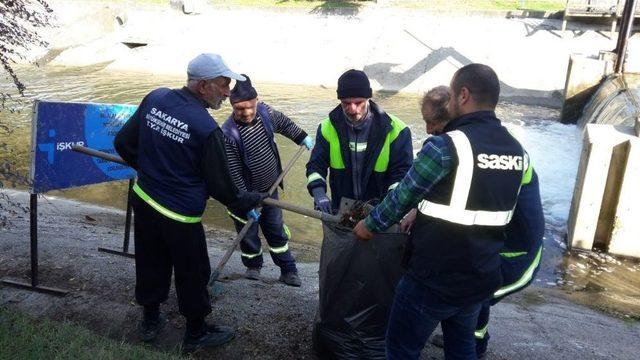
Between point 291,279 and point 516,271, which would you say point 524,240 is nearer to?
point 516,271

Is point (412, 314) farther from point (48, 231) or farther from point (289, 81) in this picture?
point (289, 81)

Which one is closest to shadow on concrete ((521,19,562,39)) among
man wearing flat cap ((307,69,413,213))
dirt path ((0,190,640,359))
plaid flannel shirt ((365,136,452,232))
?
dirt path ((0,190,640,359))

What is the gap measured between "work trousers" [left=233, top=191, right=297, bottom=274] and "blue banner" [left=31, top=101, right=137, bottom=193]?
47.6 inches

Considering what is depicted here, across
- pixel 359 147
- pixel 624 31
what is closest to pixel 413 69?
pixel 624 31

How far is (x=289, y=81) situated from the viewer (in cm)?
1942

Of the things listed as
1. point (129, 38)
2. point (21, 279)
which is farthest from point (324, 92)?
point (21, 279)

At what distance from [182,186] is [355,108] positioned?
1205 mm

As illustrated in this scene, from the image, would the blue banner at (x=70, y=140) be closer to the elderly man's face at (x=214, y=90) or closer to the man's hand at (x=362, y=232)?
the elderly man's face at (x=214, y=90)

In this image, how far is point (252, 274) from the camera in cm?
450

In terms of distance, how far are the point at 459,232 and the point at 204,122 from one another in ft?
5.00

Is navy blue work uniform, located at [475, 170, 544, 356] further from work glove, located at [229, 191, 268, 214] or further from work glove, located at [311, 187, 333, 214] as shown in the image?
work glove, located at [229, 191, 268, 214]

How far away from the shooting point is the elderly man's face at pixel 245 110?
395cm

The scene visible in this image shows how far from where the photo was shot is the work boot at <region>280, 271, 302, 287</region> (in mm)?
4418

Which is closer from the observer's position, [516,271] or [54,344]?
[516,271]
